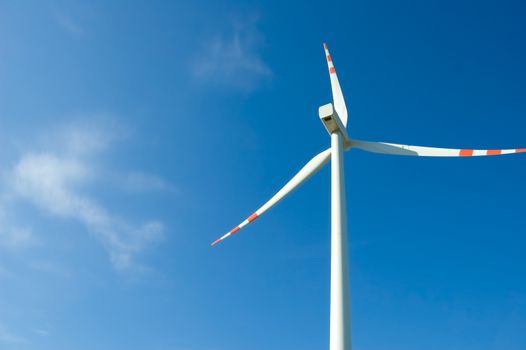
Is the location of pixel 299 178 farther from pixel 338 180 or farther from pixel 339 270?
pixel 339 270

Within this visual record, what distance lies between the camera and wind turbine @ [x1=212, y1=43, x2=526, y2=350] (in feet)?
55.9

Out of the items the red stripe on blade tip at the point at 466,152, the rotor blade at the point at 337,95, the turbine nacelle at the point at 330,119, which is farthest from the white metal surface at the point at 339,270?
the red stripe on blade tip at the point at 466,152

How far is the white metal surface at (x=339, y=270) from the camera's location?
54.7ft

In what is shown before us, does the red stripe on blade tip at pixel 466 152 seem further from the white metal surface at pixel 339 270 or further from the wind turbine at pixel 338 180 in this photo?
the white metal surface at pixel 339 270

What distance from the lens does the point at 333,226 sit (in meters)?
19.4

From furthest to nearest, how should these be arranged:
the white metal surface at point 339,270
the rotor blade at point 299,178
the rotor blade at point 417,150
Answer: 1. the rotor blade at point 299,178
2. the rotor blade at point 417,150
3. the white metal surface at point 339,270

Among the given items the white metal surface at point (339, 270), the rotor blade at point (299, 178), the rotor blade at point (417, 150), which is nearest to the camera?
the white metal surface at point (339, 270)

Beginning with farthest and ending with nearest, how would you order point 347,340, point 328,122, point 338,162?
1. point 328,122
2. point 338,162
3. point 347,340

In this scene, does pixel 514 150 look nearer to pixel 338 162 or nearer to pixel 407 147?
pixel 407 147

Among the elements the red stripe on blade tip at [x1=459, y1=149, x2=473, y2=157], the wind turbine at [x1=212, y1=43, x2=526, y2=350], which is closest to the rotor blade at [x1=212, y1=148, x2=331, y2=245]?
the wind turbine at [x1=212, y1=43, x2=526, y2=350]

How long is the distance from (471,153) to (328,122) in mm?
7029

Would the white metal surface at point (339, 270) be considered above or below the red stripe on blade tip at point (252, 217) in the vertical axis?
below

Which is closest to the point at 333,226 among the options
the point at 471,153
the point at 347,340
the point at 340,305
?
the point at 340,305

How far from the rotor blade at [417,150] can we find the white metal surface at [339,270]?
11.6ft
